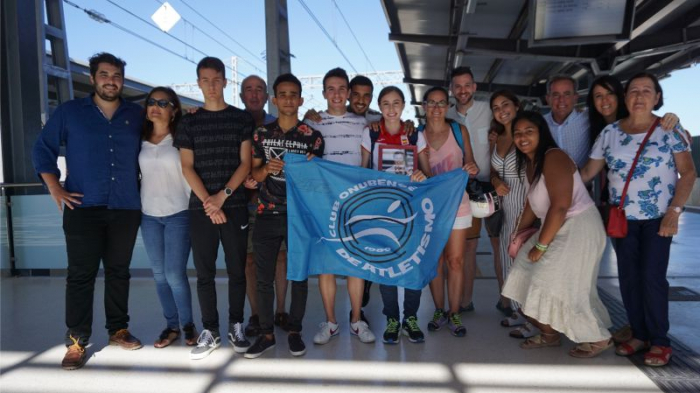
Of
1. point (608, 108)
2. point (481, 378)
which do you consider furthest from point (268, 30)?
point (481, 378)

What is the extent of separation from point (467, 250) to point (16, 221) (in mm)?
4872

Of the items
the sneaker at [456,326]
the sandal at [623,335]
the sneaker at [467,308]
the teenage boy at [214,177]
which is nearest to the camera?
the teenage boy at [214,177]

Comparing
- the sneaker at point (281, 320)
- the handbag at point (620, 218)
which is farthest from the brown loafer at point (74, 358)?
the handbag at point (620, 218)

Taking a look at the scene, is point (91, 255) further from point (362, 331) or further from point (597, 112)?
point (597, 112)

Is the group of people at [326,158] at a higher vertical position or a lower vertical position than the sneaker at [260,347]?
higher

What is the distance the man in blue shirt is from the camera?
2848mm

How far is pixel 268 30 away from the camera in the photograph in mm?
5000

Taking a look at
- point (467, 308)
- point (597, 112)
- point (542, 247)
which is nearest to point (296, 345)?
point (467, 308)

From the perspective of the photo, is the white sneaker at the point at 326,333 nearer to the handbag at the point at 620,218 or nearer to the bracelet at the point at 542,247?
the bracelet at the point at 542,247

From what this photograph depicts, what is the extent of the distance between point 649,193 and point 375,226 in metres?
1.53

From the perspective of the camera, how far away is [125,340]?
3049mm

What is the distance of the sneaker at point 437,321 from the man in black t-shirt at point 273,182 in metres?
0.91

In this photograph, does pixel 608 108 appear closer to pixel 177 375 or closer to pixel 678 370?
pixel 678 370

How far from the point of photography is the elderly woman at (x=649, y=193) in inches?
102
